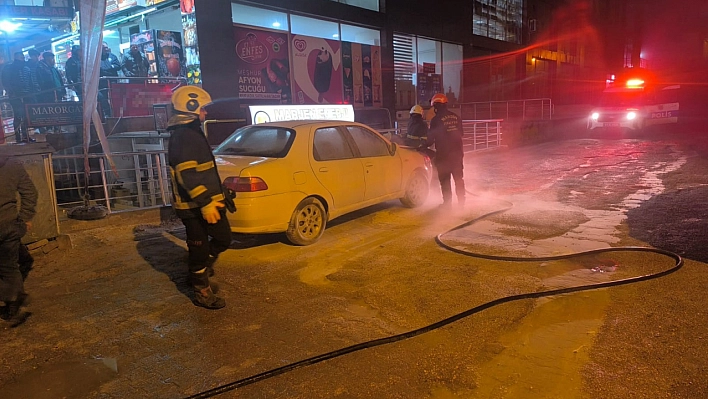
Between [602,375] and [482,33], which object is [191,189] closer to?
[602,375]

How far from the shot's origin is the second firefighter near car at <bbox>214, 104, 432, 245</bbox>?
5723mm

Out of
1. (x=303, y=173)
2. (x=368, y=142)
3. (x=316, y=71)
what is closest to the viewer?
(x=303, y=173)

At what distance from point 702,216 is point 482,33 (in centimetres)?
1996

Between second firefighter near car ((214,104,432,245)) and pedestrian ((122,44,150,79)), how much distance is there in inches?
316

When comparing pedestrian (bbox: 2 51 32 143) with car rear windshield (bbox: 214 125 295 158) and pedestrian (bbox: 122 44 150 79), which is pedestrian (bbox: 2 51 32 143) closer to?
pedestrian (bbox: 122 44 150 79)

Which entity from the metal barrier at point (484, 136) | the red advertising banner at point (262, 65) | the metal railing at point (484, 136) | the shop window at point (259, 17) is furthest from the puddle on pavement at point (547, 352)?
the metal barrier at point (484, 136)

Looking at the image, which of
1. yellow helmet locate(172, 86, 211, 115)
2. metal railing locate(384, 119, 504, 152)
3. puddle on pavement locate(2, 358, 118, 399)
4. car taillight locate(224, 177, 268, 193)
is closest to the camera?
puddle on pavement locate(2, 358, 118, 399)

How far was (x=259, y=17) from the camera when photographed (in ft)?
46.5

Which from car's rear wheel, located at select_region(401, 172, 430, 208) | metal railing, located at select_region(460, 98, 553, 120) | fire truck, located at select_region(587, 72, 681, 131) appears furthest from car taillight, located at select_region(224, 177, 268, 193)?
metal railing, located at select_region(460, 98, 553, 120)

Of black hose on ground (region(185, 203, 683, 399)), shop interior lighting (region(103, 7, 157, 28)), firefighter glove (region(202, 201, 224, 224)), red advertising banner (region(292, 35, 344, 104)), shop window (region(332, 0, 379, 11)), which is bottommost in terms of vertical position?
black hose on ground (region(185, 203, 683, 399))

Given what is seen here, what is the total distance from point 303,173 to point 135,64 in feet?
30.8

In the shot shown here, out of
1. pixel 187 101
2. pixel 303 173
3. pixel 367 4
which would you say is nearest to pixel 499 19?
pixel 367 4

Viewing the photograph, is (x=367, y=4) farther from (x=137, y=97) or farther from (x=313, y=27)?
(x=137, y=97)

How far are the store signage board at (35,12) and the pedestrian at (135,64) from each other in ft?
5.18
